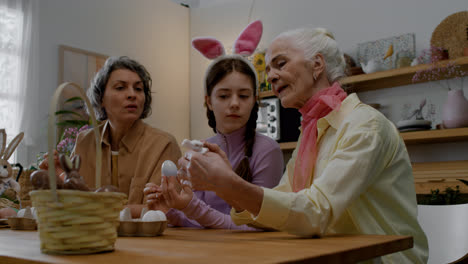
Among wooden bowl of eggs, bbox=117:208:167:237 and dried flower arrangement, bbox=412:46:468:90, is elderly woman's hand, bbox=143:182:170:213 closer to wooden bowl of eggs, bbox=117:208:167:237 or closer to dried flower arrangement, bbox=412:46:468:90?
wooden bowl of eggs, bbox=117:208:167:237

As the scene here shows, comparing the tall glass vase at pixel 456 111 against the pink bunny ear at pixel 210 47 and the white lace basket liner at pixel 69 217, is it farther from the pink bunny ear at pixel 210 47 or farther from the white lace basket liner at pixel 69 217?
the white lace basket liner at pixel 69 217

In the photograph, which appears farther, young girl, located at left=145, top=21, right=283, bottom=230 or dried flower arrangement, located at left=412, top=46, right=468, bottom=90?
dried flower arrangement, located at left=412, top=46, right=468, bottom=90

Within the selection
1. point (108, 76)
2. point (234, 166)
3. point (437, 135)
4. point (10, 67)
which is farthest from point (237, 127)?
point (10, 67)

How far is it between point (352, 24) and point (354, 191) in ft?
11.7

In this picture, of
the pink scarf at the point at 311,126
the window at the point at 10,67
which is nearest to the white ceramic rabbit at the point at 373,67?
the pink scarf at the point at 311,126

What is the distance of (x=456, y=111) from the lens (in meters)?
3.28

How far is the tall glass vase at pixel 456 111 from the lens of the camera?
326 cm

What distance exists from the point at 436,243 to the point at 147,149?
1.18 m

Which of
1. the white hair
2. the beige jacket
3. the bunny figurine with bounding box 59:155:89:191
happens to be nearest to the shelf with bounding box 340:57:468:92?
the beige jacket

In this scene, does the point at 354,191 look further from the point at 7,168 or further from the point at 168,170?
the point at 7,168

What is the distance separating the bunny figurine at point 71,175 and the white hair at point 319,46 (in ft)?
2.74

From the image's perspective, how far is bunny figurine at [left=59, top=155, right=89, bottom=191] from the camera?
29.8 inches

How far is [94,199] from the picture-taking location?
0.74 m

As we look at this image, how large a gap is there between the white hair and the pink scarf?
0.18 ft
